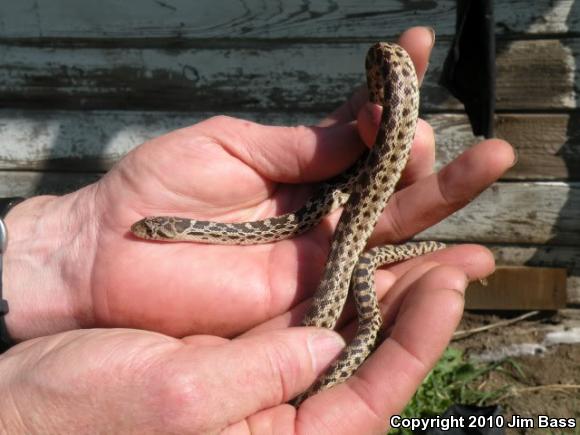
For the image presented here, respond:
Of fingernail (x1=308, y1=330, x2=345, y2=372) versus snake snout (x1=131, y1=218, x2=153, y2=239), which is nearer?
fingernail (x1=308, y1=330, x2=345, y2=372)

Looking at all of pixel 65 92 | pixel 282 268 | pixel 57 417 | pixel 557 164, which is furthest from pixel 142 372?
pixel 557 164

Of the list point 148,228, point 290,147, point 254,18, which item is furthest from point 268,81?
point 148,228

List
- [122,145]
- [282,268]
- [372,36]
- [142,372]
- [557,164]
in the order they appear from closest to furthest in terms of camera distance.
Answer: [142,372], [282,268], [372,36], [557,164], [122,145]

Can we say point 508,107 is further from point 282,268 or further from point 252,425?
point 252,425

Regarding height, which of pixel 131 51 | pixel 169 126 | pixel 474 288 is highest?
pixel 131 51

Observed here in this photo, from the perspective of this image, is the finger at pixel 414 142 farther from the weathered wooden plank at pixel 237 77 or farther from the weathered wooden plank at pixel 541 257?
the weathered wooden plank at pixel 541 257

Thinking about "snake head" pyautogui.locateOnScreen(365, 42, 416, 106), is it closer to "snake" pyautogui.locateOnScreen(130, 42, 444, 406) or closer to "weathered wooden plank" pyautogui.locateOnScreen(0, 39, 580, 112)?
"snake" pyautogui.locateOnScreen(130, 42, 444, 406)

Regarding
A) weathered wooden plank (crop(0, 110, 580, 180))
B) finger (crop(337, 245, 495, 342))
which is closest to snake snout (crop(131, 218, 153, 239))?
finger (crop(337, 245, 495, 342))
